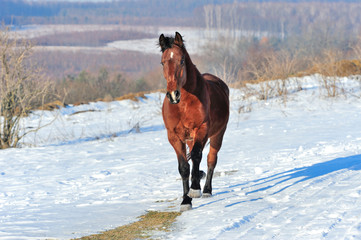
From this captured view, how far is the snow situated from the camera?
479 cm

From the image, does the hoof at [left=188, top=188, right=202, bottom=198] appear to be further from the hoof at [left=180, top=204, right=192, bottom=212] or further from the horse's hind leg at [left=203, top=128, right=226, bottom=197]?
the horse's hind leg at [left=203, top=128, right=226, bottom=197]

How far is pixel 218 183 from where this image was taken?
7551 millimetres

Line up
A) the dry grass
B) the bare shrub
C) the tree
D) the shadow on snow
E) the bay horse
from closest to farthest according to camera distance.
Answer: the dry grass
the bay horse
the shadow on snow
the tree
the bare shrub

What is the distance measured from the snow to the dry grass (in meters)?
0.15

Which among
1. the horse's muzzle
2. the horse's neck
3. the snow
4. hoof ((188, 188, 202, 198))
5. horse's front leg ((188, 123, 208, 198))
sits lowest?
the snow

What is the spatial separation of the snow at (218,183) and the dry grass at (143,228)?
5.9 inches

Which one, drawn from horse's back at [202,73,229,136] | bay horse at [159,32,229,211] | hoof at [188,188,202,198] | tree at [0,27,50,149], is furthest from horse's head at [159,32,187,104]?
tree at [0,27,50,149]

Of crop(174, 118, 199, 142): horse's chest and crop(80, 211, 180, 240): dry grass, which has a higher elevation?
crop(174, 118, 199, 142): horse's chest

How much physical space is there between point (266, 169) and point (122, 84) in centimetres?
4595

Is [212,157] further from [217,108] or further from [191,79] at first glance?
[191,79]

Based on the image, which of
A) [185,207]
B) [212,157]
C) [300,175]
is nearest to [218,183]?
[212,157]

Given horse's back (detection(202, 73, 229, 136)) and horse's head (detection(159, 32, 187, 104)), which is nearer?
horse's head (detection(159, 32, 187, 104))

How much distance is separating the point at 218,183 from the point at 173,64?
3.22 m

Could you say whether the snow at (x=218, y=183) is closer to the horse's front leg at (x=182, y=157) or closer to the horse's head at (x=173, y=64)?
the horse's front leg at (x=182, y=157)
